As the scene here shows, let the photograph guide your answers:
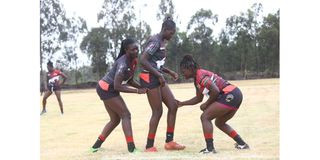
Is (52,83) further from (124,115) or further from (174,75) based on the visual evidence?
(174,75)

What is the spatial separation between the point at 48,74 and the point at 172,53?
95.1 inches

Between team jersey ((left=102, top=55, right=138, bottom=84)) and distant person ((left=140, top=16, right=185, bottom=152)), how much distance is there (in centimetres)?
15

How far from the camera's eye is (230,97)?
6055 millimetres

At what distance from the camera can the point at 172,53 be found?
253 inches

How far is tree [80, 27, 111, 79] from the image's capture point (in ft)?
22.4

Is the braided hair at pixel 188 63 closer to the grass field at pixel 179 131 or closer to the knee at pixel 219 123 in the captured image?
the grass field at pixel 179 131

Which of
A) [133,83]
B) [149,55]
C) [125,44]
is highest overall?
[125,44]

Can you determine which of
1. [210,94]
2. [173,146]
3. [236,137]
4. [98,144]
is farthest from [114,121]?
[236,137]

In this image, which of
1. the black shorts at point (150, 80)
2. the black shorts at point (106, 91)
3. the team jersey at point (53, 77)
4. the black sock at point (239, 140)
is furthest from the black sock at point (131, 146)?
the team jersey at point (53, 77)

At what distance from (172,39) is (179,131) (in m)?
1.32

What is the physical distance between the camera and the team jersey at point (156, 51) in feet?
19.8
